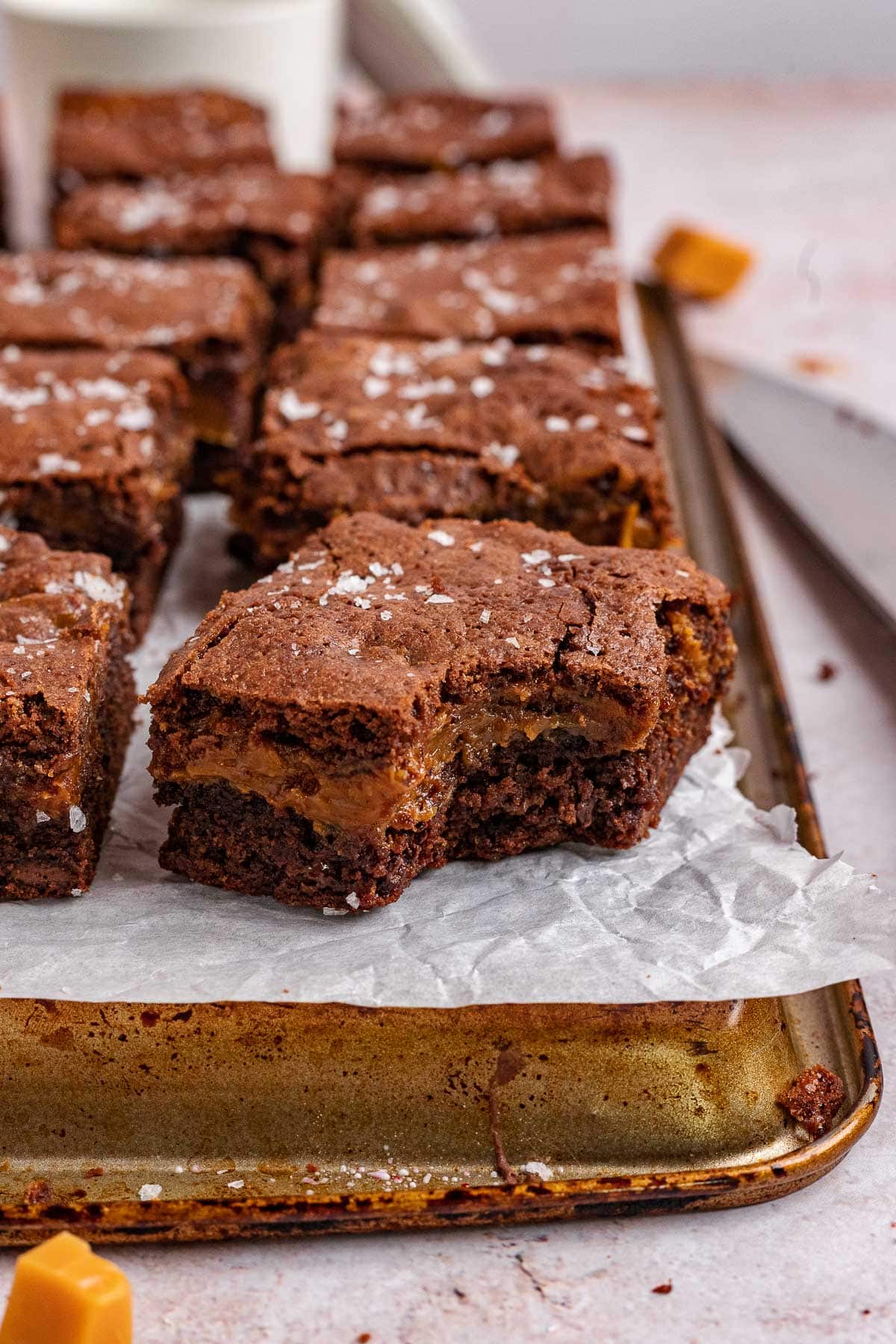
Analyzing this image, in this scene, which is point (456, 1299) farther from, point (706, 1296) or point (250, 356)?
point (250, 356)

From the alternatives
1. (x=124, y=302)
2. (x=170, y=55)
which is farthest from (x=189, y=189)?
(x=124, y=302)

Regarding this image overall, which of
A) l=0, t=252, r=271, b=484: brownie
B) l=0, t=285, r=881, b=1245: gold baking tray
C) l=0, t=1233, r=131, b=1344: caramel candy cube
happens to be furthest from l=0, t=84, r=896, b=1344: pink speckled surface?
l=0, t=252, r=271, b=484: brownie

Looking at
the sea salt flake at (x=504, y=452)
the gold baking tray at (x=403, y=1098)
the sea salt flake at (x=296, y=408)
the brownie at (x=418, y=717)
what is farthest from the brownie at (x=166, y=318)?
the gold baking tray at (x=403, y=1098)

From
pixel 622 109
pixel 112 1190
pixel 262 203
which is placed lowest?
pixel 112 1190

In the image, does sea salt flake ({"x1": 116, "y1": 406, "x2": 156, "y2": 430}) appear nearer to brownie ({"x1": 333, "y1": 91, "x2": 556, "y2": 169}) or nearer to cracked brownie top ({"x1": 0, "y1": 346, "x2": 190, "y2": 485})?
cracked brownie top ({"x1": 0, "y1": 346, "x2": 190, "y2": 485})

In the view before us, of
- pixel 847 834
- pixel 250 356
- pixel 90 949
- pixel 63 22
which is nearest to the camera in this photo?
pixel 90 949

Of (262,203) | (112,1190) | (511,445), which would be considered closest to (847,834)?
(511,445)
